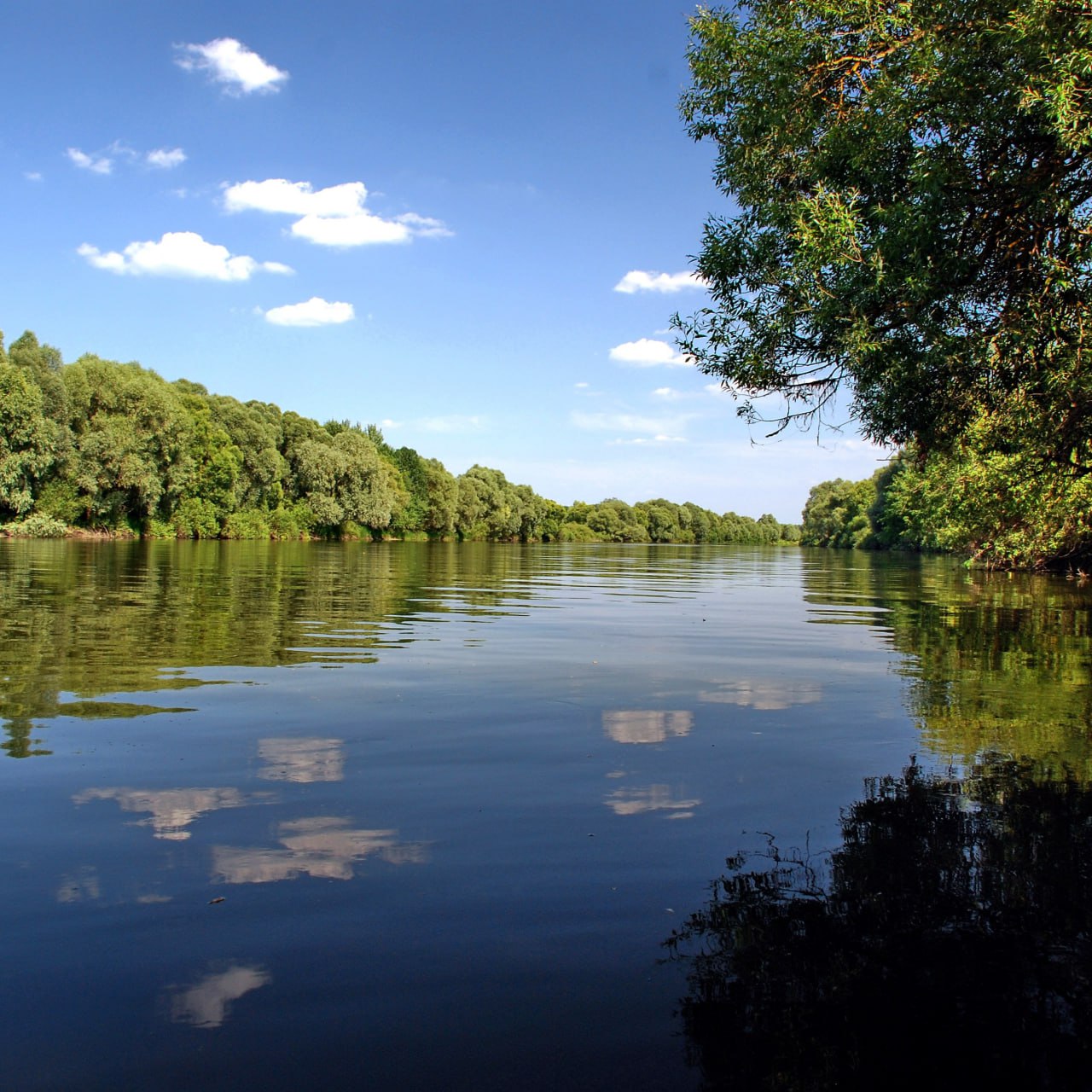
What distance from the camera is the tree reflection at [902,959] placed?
4133mm

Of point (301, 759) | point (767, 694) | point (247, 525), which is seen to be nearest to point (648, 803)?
point (301, 759)

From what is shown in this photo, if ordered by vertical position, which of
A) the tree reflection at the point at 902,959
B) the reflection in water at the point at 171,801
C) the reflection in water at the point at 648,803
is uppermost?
the reflection in water at the point at 171,801

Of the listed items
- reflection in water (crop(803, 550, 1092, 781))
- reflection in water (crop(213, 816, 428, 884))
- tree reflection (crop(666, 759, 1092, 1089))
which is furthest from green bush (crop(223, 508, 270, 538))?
tree reflection (crop(666, 759, 1092, 1089))

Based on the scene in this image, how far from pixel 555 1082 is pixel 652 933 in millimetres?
1492

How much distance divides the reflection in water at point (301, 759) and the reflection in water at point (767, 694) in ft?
18.8

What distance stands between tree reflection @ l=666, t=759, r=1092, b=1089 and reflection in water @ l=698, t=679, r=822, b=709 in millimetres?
5058

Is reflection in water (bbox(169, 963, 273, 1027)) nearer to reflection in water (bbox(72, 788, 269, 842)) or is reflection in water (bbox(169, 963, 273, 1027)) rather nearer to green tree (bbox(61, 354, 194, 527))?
reflection in water (bbox(72, 788, 269, 842))

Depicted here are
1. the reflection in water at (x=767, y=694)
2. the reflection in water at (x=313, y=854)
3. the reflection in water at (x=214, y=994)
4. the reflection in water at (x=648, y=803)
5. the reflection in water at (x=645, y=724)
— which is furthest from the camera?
the reflection in water at (x=767, y=694)

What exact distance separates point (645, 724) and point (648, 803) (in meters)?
3.18

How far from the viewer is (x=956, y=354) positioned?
10180mm

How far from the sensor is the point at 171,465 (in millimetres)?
84375

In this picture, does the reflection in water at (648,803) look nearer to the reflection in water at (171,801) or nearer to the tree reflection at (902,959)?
the tree reflection at (902,959)

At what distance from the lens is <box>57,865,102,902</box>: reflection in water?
18.1 ft

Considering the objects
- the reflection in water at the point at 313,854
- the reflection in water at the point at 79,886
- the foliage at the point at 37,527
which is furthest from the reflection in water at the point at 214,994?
the foliage at the point at 37,527
